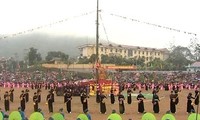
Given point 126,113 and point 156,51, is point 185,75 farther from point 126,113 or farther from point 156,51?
point 156,51

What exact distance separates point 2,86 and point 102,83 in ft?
83.0

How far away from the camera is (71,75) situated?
225 ft

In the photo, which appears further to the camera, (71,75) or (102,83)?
(71,75)

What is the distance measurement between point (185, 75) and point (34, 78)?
26.1m

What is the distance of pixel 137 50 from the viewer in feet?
422

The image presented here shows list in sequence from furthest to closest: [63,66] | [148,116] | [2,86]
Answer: [63,66], [2,86], [148,116]

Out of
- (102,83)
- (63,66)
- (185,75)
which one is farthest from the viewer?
(63,66)

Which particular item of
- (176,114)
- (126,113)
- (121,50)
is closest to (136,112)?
(126,113)

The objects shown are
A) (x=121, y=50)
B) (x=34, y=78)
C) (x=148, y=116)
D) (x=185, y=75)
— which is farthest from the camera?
(x=121, y=50)


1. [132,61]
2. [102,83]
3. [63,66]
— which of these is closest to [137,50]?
[132,61]

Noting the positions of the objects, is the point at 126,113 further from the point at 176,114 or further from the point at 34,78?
the point at 34,78

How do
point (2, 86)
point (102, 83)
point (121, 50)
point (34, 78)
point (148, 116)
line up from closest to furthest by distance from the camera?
point (148, 116) < point (102, 83) < point (2, 86) < point (34, 78) < point (121, 50)

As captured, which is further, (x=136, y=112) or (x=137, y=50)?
(x=137, y=50)

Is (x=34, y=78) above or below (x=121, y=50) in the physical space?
below
